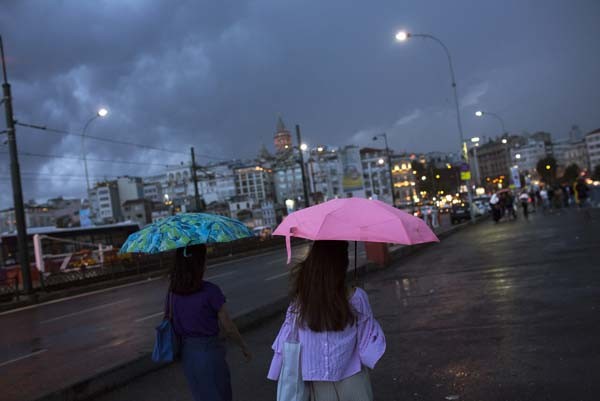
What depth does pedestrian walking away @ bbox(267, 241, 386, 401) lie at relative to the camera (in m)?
2.98

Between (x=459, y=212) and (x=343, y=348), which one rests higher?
(x=343, y=348)

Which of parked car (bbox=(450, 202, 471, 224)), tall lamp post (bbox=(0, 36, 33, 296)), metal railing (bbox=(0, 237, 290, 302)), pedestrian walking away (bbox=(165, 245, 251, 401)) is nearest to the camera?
pedestrian walking away (bbox=(165, 245, 251, 401))

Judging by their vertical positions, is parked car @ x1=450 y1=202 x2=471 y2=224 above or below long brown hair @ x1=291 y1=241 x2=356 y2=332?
below

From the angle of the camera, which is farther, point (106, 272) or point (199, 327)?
point (106, 272)

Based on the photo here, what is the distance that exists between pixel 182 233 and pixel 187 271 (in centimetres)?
30

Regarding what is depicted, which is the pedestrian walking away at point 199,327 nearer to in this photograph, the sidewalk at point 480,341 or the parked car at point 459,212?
the sidewalk at point 480,341

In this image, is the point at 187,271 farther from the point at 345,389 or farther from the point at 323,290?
the point at 345,389

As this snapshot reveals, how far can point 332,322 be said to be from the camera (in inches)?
117

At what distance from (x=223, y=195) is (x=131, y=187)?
4278cm

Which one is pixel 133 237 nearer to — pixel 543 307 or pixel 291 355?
pixel 291 355

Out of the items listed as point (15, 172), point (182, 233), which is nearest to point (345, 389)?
point (182, 233)

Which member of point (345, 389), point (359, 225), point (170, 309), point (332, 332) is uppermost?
point (359, 225)

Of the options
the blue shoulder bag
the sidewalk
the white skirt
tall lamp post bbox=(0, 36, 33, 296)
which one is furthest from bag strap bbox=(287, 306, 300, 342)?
tall lamp post bbox=(0, 36, 33, 296)

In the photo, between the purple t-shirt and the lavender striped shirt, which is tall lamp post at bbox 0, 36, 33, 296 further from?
the lavender striped shirt
